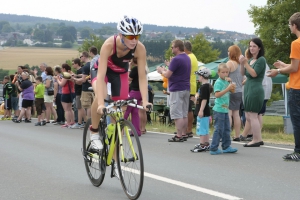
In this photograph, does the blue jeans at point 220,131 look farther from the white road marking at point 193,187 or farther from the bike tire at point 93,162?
the bike tire at point 93,162

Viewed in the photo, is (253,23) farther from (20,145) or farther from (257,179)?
(257,179)

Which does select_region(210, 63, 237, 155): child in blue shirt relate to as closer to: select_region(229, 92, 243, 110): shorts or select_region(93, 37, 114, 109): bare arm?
select_region(229, 92, 243, 110): shorts

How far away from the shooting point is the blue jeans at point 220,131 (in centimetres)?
1064

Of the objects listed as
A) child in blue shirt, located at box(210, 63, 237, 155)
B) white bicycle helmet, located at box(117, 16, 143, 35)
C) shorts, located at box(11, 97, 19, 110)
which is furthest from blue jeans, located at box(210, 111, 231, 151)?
shorts, located at box(11, 97, 19, 110)

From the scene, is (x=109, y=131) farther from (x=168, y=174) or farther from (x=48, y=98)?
(x=48, y=98)

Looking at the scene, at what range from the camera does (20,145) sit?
13570mm

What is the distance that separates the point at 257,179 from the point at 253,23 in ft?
161

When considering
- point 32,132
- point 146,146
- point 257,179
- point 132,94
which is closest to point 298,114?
point 257,179

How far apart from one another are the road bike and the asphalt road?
360mm

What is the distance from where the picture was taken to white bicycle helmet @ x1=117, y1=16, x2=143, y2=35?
6.90 metres

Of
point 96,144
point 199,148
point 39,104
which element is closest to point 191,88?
point 199,148

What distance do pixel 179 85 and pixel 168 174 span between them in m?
4.40

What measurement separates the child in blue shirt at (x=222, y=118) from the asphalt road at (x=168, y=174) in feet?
0.74

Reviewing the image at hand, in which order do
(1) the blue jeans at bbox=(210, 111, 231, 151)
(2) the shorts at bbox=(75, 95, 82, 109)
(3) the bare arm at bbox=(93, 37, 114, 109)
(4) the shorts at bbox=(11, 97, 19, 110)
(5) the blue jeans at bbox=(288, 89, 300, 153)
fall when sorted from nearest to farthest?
(3) the bare arm at bbox=(93, 37, 114, 109) < (5) the blue jeans at bbox=(288, 89, 300, 153) < (1) the blue jeans at bbox=(210, 111, 231, 151) < (2) the shorts at bbox=(75, 95, 82, 109) < (4) the shorts at bbox=(11, 97, 19, 110)
